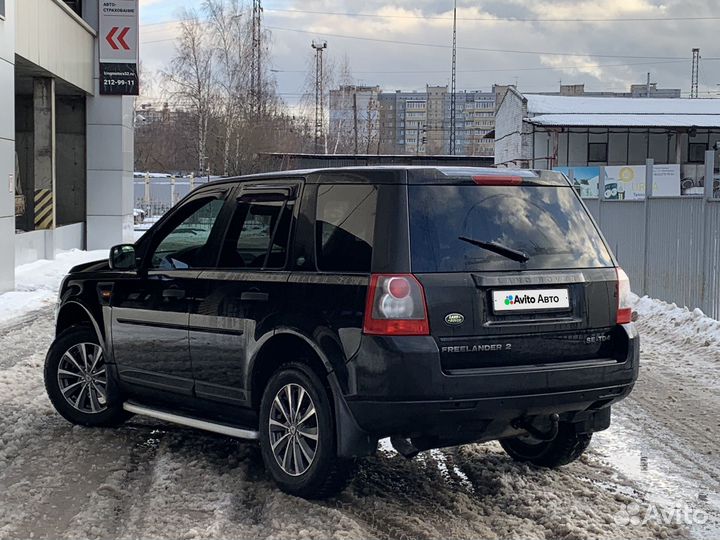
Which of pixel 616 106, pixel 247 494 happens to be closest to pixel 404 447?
pixel 247 494

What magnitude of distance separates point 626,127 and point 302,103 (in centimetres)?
3719

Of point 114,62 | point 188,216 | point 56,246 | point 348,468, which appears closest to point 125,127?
point 114,62

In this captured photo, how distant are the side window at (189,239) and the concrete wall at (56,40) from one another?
1468 centimetres

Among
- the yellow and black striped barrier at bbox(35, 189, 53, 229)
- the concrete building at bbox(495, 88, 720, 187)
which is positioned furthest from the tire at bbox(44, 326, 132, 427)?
the concrete building at bbox(495, 88, 720, 187)

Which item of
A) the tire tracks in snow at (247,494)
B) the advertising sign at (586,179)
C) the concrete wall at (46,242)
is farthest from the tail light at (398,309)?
the advertising sign at (586,179)

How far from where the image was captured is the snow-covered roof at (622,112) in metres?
42.0

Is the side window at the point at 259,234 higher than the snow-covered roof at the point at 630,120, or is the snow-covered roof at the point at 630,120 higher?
the snow-covered roof at the point at 630,120

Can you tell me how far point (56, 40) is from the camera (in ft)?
74.3

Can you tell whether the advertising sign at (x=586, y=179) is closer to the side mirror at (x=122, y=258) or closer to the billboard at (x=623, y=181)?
the billboard at (x=623, y=181)

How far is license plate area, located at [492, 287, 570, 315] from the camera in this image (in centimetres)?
480

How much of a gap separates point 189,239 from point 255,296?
1090mm

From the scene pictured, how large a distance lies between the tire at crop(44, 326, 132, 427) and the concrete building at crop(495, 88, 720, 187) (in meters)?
36.6

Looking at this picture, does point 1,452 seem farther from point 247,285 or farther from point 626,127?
point 626,127

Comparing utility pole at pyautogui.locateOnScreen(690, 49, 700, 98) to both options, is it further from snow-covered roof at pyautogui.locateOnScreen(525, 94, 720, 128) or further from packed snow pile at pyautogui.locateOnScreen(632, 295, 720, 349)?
packed snow pile at pyautogui.locateOnScreen(632, 295, 720, 349)
